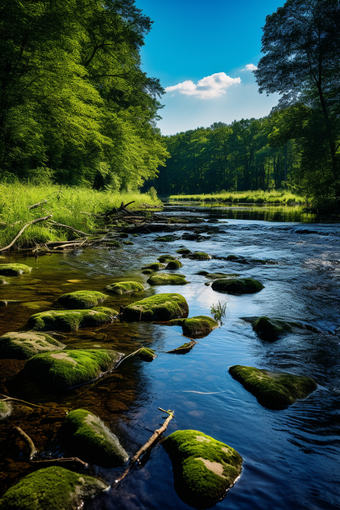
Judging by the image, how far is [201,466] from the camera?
184 centimetres

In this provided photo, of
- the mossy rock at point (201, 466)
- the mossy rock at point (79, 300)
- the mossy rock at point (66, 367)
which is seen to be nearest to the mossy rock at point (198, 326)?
the mossy rock at point (66, 367)

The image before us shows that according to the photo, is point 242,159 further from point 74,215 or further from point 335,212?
point 74,215

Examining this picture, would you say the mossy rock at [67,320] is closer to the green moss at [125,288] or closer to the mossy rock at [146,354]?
the mossy rock at [146,354]

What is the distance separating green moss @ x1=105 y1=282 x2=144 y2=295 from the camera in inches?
227

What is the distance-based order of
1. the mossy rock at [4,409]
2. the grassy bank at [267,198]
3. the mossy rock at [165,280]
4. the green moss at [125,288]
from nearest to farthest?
the mossy rock at [4,409] < the green moss at [125,288] < the mossy rock at [165,280] < the grassy bank at [267,198]

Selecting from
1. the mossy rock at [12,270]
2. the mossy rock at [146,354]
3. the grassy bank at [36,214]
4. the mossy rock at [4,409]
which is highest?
the grassy bank at [36,214]

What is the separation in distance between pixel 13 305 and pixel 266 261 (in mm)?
6953

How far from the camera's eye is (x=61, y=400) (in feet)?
8.34

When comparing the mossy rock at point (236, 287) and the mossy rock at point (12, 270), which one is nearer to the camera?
the mossy rock at point (236, 287)

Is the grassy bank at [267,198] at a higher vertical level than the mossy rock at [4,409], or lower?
higher

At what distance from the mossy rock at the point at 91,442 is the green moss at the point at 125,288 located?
3.63 metres

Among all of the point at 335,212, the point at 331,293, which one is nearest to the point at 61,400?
the point at 331,293

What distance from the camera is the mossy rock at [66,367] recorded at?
2730 mm

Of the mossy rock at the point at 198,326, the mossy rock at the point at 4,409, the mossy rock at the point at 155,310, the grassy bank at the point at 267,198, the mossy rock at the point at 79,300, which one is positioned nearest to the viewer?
the mossy rock at the point at 4,409
